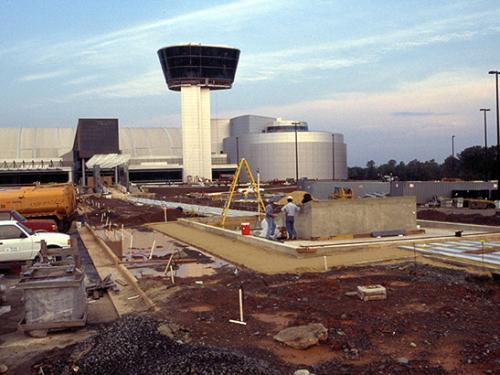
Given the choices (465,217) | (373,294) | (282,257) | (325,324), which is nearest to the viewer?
(325,324)

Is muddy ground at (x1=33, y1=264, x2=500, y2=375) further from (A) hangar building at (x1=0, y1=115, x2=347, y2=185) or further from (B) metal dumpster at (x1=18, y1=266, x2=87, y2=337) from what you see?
(A) hangar building at (x1=0, y1=115, x2=347, y2=185)

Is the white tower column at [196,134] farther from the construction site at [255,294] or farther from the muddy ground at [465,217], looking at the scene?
the muddy ground at [465,217]

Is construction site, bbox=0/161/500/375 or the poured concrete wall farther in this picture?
the poured concrete wall

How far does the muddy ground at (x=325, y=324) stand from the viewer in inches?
307

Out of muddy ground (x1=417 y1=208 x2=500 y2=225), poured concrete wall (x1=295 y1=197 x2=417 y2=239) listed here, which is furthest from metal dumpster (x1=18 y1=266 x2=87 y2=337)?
muddy ground (x1=417 y1=208 x2=500 y2=225)

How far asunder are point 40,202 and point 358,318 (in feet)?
75.4

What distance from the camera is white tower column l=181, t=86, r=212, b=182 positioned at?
113188mm

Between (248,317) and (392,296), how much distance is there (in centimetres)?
313

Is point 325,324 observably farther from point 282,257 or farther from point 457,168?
point 457,168

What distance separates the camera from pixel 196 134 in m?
114

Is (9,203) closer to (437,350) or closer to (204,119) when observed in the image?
(437,350)

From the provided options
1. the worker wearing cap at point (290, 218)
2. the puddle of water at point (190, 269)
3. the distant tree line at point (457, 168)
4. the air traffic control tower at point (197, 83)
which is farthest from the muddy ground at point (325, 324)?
the air traffic control tower at point (197, 83)

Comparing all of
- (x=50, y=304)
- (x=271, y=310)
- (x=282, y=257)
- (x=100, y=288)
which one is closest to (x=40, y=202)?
(x=282, y=257)

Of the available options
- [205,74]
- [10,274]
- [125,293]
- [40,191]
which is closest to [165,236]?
[40,191]
